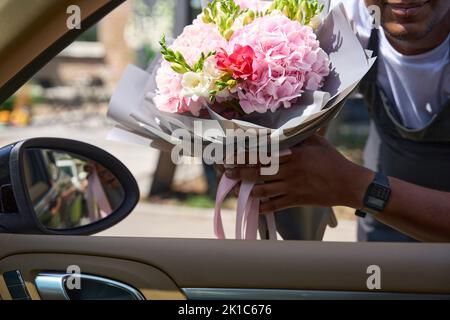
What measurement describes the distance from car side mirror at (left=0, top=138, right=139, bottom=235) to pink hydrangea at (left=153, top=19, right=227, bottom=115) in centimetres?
33

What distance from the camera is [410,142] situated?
225cm

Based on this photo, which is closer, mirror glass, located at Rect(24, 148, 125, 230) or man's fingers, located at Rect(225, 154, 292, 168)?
man's fingers, located at Rect(225, 154, 292, 168)

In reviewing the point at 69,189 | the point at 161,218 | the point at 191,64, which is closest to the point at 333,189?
the point at 191,64

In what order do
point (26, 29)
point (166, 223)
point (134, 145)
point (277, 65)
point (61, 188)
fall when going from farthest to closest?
point (166, 223) → point (134, 145) → point (61, 188) → point (277, 65) → point (26, 29)

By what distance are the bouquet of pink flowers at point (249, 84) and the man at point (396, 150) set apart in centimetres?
8

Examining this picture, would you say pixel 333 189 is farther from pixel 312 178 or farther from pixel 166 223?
pixel 166 223

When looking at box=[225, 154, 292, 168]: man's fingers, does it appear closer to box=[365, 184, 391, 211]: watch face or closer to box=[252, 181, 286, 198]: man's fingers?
box=[252, 181, 286, 198]: man's fingers

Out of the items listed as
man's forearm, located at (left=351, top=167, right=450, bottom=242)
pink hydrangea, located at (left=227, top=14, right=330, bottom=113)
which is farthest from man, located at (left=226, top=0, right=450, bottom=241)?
pink hydrangea, located at (left=227, top=14, right=330, bottom=113)

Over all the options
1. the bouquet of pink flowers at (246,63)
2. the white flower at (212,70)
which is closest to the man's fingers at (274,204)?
the bouquet of pink flowers at (246,63)

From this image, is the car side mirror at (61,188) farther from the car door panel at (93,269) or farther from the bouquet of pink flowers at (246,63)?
the bouquet of pink flowers at (246,63)

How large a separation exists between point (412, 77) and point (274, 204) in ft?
2.70

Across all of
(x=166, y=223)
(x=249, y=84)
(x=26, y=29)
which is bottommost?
(x=166, y=223)

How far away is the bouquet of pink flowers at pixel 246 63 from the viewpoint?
5.10 ft

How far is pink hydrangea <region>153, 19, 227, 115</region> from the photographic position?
5.23 feet
